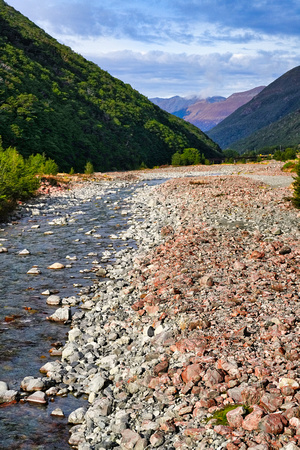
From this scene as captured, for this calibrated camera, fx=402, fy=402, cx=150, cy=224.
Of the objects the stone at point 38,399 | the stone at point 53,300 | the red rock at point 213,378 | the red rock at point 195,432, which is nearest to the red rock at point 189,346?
the red rock at point 213,378

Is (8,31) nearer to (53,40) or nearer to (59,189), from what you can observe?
(53,40)

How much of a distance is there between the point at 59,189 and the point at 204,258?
968 inches

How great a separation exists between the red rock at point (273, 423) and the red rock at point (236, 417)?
22 cm

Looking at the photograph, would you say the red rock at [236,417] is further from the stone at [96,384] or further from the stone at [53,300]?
the stone at [53,300]

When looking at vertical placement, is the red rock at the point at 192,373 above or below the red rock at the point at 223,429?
above

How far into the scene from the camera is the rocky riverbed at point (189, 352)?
4.17m

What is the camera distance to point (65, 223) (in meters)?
18.1

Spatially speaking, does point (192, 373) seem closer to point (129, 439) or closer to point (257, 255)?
point (129, 439)

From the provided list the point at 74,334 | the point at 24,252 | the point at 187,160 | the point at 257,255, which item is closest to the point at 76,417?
the point at 74,334

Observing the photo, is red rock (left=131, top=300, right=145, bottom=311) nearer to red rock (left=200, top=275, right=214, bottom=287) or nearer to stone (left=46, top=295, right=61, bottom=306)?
red rock (left=200, top=275, right=214, bottom=287)

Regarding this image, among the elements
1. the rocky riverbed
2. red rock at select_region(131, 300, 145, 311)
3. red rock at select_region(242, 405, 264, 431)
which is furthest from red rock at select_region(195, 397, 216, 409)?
red rock at select_region(131, 300, 145, 311)

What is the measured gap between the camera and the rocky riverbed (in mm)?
4168

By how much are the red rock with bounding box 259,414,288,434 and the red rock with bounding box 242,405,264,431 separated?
0.18ft

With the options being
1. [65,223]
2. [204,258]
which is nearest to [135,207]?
[65,223]
